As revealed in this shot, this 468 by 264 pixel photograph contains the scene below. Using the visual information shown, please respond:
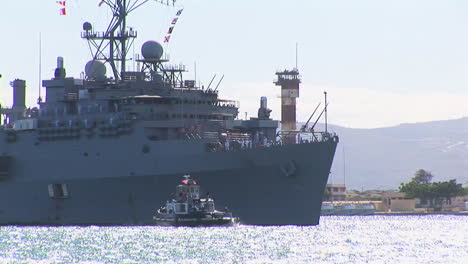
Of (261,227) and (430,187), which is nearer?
(261,227)

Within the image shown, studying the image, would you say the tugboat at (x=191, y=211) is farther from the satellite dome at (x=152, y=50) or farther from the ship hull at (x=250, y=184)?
the satellite dome at (x=152, y=50)

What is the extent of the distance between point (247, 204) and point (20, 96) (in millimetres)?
27684

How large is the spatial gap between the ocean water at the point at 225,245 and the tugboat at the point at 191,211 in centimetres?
78

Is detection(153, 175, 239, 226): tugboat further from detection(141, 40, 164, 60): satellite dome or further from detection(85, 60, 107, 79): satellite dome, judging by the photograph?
detection(85, 60, 107, 79): satellite dome

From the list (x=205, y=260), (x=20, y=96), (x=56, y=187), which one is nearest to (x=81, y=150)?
(x=56, y=187)

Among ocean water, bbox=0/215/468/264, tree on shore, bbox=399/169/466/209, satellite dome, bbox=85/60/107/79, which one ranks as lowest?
ocean water, bbox=0/215/468/264

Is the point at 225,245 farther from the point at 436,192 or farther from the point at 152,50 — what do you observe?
the point at 436,192

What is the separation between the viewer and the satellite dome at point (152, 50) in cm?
8419

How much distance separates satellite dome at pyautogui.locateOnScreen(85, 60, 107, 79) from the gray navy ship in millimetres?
75

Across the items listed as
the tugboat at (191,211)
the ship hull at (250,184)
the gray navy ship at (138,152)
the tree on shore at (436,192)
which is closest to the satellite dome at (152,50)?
the gray navy ship at (138,152)

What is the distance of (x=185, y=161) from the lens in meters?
75.2

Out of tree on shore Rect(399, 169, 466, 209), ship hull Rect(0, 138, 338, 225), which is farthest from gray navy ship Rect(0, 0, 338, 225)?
tree on shore Rect(399, 169, 466, 209)

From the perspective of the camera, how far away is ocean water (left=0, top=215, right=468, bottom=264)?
2270 inches

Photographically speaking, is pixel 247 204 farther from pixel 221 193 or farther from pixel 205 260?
pixel 205 260
